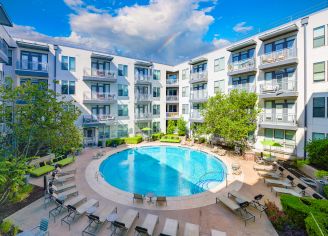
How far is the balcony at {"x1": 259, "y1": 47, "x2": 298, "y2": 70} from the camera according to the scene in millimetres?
18453

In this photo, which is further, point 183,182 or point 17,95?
point 183,182

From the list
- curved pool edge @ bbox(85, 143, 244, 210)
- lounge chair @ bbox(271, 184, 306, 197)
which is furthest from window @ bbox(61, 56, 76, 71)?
lounge chair @ bbox(271, 184, 306, 197)

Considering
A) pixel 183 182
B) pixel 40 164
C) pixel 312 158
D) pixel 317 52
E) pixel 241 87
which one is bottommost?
pixel 183 182

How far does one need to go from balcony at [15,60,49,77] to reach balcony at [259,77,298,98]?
27.4 metres

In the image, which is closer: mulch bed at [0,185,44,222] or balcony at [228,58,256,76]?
mulch bed at [0,185,44,222]

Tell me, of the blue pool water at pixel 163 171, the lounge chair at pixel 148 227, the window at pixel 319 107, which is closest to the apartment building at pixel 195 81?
the window at pixel 319 107

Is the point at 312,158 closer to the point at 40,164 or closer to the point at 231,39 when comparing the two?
A: the point at 231,39

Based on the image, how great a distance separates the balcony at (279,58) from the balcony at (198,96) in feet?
33.1

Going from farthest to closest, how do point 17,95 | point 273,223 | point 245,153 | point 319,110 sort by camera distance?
point 245,153
point 319,110
point 17,95
point 273,223

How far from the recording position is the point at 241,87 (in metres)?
24.1

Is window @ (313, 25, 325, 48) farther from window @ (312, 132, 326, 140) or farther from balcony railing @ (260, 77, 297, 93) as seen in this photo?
window @ (312, 132, 326, 140)

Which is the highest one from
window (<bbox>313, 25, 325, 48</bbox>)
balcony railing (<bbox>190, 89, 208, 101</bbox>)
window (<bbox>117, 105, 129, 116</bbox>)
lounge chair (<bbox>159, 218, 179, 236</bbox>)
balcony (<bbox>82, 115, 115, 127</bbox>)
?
window (<bbox>313, 25, 325, 48</bbox>)

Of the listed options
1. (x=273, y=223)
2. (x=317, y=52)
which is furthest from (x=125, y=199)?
(x=317, y=52)

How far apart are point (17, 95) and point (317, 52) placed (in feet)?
83.0
